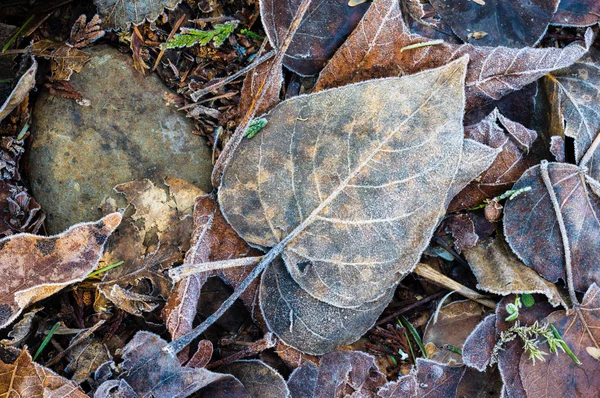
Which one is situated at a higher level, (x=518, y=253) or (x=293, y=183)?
(x=293, y=183)

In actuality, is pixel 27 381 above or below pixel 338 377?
above

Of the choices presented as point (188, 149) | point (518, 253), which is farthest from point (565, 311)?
point (188, 149)

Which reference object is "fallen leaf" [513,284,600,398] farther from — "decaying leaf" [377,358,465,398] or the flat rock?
the flat rock

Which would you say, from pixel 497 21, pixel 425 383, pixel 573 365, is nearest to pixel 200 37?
pixel 497 21

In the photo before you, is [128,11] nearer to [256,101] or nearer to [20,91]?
[20,91]

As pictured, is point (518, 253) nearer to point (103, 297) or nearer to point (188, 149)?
point (188, 149)

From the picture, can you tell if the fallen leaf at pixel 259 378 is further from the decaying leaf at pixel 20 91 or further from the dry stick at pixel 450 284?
the decaying leaf at pixel 20 91
